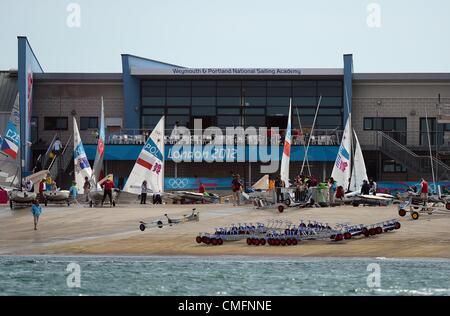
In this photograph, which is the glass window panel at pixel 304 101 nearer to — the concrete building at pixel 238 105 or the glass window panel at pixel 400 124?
the concrete building at pixel 238 105

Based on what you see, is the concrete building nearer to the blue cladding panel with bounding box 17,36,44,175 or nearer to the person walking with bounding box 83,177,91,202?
the blue cladding panel with bounding box 17,36,44,175

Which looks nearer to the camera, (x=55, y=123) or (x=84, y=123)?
(x=84, y=123)

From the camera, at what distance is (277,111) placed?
224ft

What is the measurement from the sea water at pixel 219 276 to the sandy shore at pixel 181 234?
940 millimetres

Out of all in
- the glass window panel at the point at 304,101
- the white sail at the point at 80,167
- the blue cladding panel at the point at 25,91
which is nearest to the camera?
the white sail at the point at 80,167

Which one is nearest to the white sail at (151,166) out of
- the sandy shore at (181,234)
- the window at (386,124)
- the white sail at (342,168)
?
the sandy shore at (181,234)

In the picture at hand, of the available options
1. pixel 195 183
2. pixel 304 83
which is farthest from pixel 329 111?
pixel 195 183

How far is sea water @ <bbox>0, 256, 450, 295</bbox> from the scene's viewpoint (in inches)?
1138

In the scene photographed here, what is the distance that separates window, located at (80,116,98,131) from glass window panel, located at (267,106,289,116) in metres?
11.6

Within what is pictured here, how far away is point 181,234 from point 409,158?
29368mm

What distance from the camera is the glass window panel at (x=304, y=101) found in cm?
6812

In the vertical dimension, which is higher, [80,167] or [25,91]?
[25,91]

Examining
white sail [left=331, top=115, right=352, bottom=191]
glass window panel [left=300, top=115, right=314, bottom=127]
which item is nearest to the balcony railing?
glass window panel [left=300, top=115, right=314, bottom=127]

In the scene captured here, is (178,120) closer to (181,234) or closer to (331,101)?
(331,101)
